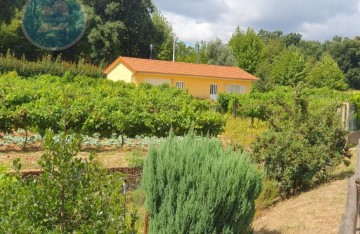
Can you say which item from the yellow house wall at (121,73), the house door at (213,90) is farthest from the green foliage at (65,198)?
the house door at (213,90)

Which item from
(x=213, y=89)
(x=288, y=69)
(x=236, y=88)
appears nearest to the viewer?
(x=213, y=89)

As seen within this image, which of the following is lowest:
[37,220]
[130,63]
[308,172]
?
[308,172]

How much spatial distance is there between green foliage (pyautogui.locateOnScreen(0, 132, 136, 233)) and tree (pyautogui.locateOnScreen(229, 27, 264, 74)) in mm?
56869

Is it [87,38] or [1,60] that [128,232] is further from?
[87,38]

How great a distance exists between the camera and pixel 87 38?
4822 cm

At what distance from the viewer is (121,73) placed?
35.4 m

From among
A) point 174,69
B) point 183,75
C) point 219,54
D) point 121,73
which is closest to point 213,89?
point 183,75

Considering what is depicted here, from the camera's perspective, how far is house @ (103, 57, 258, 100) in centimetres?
3422

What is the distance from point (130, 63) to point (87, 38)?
15.7 m

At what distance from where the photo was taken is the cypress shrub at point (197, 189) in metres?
4.61

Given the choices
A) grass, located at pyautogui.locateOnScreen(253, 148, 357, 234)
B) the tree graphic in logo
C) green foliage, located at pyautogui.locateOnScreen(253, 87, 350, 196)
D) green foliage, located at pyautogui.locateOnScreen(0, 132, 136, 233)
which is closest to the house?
the tree graphic in logo

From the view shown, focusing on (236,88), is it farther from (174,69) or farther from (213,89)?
(174,69)

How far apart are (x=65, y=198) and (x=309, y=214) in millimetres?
4874

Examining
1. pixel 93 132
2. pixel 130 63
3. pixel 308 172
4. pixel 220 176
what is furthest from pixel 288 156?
pixel 130 63
